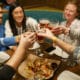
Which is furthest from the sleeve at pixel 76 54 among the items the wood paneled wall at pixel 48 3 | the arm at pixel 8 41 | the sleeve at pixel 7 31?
the wood paneled wall at pixel 48 3

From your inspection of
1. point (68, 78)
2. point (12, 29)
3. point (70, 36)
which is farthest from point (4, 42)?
point (68, 78)

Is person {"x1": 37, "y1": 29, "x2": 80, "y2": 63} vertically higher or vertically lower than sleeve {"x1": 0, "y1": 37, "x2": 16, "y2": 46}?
higher

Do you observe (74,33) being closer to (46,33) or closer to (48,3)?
(46,33)

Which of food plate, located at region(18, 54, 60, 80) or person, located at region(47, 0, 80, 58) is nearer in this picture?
food plate, located at region(18, 54, 60, 80)

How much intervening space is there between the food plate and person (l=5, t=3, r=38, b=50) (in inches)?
28.3

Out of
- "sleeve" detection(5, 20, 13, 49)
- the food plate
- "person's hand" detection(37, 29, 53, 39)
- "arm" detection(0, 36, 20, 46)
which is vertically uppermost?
"person's hand" detection(37, 29, 53, 39)

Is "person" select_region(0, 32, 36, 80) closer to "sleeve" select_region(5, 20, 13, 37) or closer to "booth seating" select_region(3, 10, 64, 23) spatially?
"sleeve" select_region(5, 20, 13, 37)

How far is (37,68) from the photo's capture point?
1329 mm

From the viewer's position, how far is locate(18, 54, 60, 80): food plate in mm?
1268

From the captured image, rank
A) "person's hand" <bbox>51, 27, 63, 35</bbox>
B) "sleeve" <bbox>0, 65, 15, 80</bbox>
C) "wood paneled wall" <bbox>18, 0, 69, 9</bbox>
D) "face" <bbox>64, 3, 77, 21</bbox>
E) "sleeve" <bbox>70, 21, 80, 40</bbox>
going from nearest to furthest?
"sleeve" <bbox>0, 65, 15, 80</bbox> < "person's hand" <bbox>51, 27, 63, 35</bbox> < "sleeve" <bbox>70, 21, 80, 40</bbox> < "face" <bbox>64, 3, 77, 21</bbox> < "wood paneled wall" <bbox>18, 0, 69, 9</bbox>

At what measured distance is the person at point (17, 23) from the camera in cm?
209

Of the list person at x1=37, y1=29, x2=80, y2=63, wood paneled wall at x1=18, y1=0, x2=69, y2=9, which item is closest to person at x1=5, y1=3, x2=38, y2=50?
person at x1=37, y1=29, x2=80, y2=63

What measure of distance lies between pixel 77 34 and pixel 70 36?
0.06 meters

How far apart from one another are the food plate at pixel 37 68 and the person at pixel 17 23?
0.72 meters
